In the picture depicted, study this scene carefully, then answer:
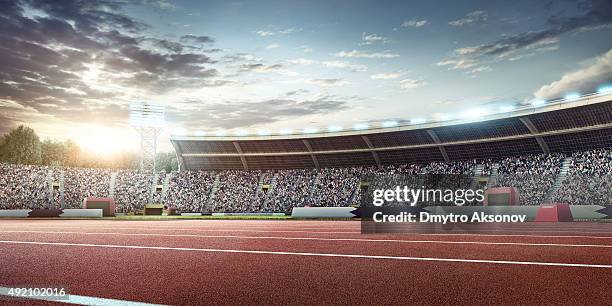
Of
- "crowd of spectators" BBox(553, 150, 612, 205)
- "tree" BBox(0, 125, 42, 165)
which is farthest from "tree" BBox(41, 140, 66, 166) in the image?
"crowd of spectators" BBox(553, 150, 612, 205)

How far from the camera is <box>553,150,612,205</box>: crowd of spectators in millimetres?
29219

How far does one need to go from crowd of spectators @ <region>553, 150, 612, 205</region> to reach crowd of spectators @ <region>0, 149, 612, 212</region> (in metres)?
0.09

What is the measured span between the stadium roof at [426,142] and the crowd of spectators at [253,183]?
2.74ft

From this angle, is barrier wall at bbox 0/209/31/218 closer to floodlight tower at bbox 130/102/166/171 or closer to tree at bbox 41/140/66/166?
floodlight tower at bbox 130/102/166/171

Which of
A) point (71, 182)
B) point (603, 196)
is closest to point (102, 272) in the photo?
point (603, 196)

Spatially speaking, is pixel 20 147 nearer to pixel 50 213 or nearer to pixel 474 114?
pixel 50 213

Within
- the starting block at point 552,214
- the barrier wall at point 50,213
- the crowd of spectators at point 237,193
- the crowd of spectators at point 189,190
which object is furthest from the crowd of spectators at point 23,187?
the starting block at point 552,214

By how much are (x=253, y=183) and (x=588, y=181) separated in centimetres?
3212

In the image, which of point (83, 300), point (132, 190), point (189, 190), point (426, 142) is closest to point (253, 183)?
point (189, 190)

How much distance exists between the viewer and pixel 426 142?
42.8 meters

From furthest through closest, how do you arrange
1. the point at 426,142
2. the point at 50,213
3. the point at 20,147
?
the point at 20,147, the point at 426,142, the point at 50,213

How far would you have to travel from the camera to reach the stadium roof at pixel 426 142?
33.7 metres

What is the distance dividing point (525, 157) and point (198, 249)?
35239 millimetres

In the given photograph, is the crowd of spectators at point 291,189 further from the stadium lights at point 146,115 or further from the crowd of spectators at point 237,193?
the stadium lights at point 146,115
